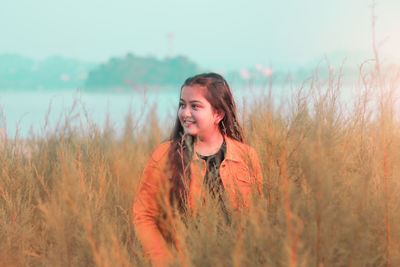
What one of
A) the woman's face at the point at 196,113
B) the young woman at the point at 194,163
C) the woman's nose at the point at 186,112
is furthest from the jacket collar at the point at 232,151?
the woman's nose at the point at 186,112

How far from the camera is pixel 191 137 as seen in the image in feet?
7.73

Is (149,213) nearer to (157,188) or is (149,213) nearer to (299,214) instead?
(157,188)

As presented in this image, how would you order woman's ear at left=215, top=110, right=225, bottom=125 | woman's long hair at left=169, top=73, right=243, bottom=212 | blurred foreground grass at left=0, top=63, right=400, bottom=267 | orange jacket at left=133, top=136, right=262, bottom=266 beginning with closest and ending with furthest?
1. blurred foreground grass at left=0, top=63, right=400, bottom=267
2. orange jacket at left=133, top=136, right=262, bottom=266
3. woman's long hair at left=169, top=73, right=243, bottom=212
4. woman's ear at left=215, top=110, right=225, bottom=125

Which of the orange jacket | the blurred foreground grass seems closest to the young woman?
the orange jacket

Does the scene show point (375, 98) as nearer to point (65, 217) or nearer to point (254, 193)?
point (254, 193)

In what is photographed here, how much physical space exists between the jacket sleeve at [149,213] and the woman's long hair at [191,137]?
0.32 feet

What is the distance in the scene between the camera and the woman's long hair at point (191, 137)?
216 cm

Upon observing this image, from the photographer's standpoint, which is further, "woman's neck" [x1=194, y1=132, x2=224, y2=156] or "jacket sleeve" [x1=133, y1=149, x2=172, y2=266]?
"woman's neck" [x1=194, y1=132, x2=224, y2=156]

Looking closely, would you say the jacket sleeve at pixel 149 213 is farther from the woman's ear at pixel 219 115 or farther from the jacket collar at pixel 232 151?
the woman's ear at pixel 219 115

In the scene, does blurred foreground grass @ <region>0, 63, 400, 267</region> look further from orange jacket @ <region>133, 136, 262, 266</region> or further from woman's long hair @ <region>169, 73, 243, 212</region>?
woman's long hair @ <region>169, 73, 243, 212</region>

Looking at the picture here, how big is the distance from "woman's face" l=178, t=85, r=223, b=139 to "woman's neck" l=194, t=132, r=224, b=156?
30 mm

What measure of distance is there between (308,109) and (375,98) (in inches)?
20.1

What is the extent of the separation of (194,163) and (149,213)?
446mm

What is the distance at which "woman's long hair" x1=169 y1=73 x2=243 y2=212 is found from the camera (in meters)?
2.16
